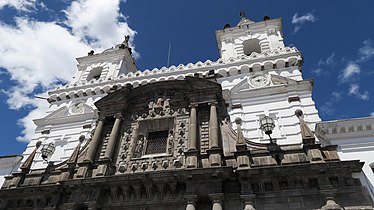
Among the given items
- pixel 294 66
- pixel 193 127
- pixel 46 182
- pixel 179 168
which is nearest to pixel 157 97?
pixel 193 127

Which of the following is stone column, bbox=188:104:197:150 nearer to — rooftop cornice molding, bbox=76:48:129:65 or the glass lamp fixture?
the glass lamp fixture

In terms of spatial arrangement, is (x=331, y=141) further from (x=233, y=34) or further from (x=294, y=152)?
(x=233, y=34)

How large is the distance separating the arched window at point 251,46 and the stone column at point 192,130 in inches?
399

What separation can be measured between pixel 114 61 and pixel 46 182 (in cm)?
1440

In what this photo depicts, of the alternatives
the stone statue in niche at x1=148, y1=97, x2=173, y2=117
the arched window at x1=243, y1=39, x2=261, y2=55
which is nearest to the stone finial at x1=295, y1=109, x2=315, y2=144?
the stone statue in niche at x1=148, y1=97, x2=173, y2=117

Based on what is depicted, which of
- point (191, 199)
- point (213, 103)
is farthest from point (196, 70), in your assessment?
point (191, 199)

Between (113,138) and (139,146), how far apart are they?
63.7 inches

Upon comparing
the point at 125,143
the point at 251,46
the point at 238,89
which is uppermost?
the point at 251,46

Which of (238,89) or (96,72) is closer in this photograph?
(238,89)

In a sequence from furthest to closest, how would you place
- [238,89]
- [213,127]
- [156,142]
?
[238,89], [156,142], [213,127]

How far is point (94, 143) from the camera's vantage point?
16.8m

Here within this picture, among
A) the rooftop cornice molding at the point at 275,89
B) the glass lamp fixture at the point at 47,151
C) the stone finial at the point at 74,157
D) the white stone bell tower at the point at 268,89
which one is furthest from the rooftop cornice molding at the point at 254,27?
the glass lamp fixture at the point at 47,151

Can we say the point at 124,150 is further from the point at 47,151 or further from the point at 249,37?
the point at 249,37

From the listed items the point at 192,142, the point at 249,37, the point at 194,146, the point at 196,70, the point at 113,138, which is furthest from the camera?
the point at 249,37
